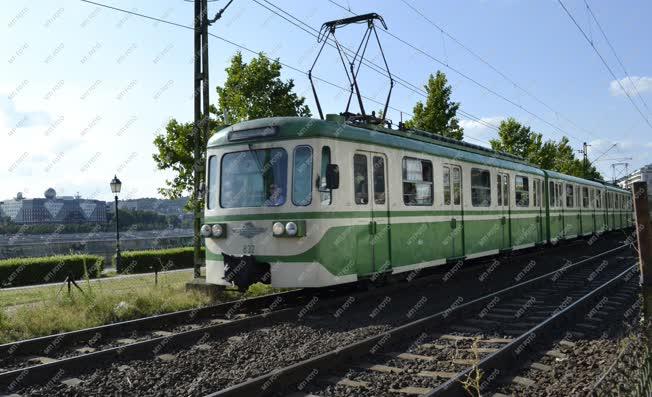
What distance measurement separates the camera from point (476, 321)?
28.6ft

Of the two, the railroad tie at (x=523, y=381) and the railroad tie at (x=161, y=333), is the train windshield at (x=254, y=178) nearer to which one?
the railroad tie at (x=161, y=333)

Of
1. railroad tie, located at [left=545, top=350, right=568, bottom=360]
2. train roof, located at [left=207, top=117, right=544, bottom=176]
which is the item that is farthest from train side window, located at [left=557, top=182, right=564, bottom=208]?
railroad tie, located at [left=545, top=350, right=568, bottom=360]

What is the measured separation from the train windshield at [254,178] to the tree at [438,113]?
63.6 feet

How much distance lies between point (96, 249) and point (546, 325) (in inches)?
845

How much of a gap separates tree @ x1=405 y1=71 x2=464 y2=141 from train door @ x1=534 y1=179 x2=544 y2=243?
9136mm

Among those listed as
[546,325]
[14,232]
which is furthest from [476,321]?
[14,232]

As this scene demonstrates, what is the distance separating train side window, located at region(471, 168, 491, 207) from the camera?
46.9 feet

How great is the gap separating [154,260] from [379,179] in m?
16.1

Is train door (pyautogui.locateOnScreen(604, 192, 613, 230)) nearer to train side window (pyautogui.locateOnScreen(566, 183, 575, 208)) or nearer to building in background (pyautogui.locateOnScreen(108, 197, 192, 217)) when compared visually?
train side window (pyautogui.locateOnScreen(566, 183, 575, 208))

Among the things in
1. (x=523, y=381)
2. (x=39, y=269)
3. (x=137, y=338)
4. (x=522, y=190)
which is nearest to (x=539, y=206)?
(x=522, y=190)

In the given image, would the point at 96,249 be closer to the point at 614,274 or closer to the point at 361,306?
the point at 361,306

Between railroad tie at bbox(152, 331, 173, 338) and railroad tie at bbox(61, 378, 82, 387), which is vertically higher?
railroad tie at bbox(152, 331, 173, 338)

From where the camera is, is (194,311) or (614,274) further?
(614,274)

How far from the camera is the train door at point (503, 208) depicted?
627 inches
